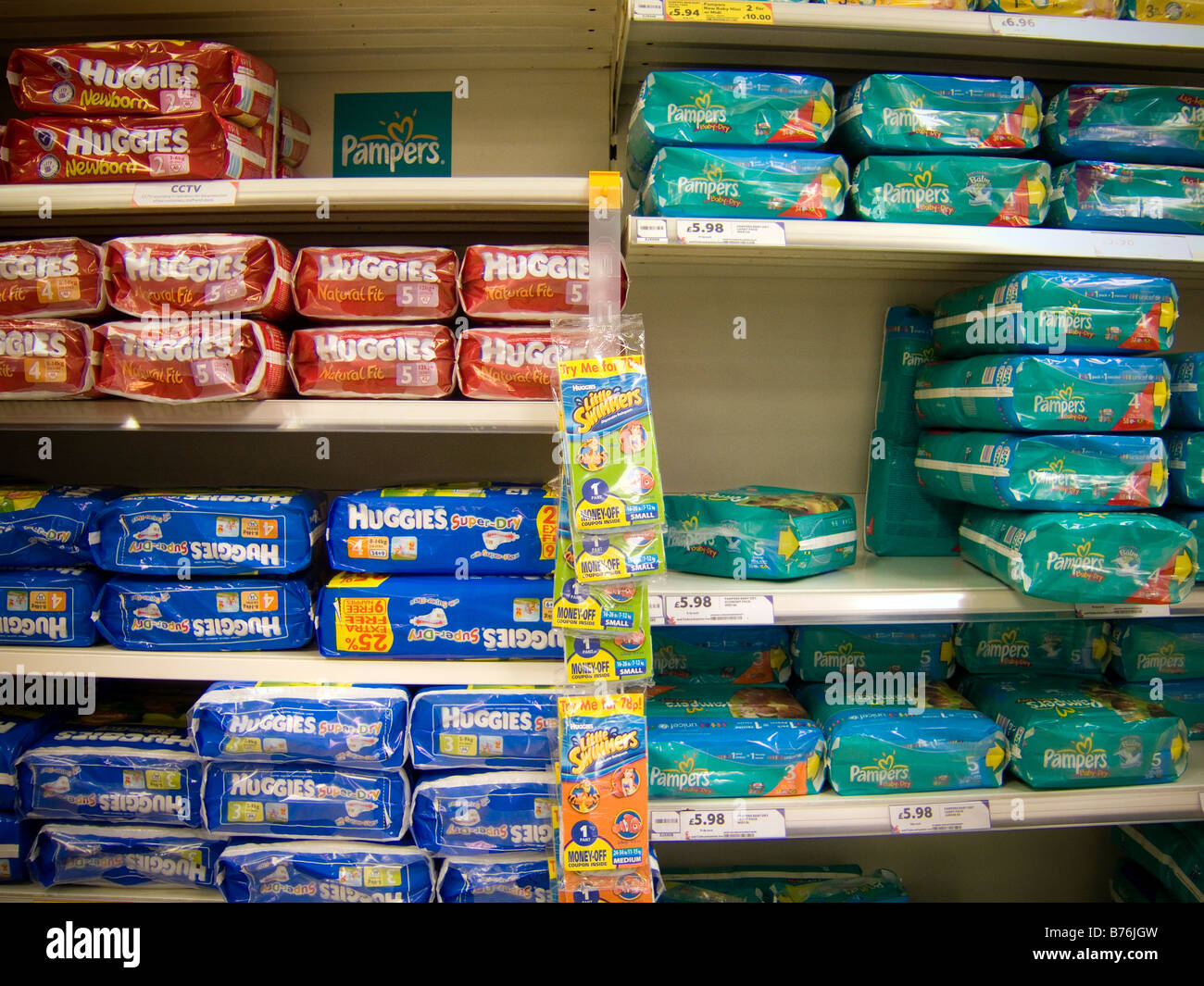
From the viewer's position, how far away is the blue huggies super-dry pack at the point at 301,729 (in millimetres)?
1405

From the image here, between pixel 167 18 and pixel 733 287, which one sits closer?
pixel 167 18

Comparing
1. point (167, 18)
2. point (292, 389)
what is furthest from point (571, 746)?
point (167, 18)

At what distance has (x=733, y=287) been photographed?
1.85 m

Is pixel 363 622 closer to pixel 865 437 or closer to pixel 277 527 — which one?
pixel 277 527

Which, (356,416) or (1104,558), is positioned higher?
(356,416)

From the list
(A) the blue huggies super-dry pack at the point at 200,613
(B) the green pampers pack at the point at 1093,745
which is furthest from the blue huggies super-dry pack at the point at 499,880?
(B) the green pampers pack at the point at 1093,745

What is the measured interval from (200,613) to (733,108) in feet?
4.57

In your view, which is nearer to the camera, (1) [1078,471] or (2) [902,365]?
(1) [1078,471]

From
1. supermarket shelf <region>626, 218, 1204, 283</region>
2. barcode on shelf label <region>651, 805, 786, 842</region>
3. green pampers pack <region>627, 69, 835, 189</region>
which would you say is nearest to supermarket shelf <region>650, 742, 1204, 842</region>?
barcode on shelf label <region>651, 805, 786, 842</region>

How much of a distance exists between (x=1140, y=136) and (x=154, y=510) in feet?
6.69

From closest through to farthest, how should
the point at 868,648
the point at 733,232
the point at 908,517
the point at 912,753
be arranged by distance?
the point at 733,232 → the point at 912,753 → the point at 868,648 → the point at 908,517

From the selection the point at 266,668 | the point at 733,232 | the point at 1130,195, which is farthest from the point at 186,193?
the point at 1130,195

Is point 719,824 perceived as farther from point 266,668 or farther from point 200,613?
point 200,613

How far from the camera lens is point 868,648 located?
1.66 m
